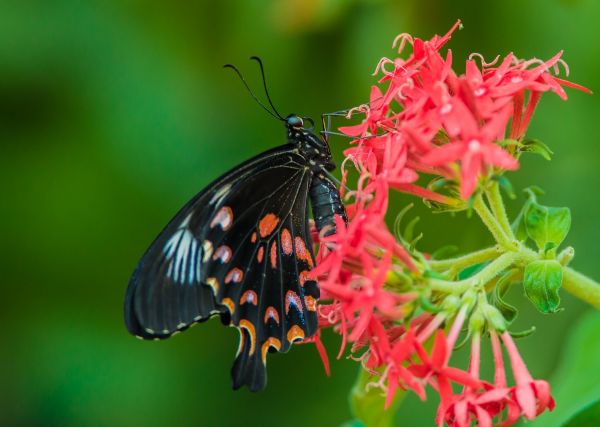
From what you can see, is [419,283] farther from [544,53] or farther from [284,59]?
[284,59]

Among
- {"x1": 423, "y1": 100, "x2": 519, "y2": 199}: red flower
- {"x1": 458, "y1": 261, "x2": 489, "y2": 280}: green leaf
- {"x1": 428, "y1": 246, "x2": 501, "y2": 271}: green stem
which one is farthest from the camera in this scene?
{"x1": 458, "y1": 261, "x2": 489, "y2": 280}: green leaf

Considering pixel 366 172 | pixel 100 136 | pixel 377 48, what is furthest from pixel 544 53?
pixel 100 136

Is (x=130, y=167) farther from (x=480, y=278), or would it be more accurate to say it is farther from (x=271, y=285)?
(x=480, y=278)

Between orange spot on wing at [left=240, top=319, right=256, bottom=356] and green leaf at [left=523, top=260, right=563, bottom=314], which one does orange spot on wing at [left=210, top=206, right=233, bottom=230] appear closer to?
orange spot on wing at [left=240, top=319, right=256, bottom=356]

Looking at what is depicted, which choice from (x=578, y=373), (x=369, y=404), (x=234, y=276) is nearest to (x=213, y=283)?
(x=234, y=276)

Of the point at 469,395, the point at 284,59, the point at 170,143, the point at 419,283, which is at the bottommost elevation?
the point at 469,395

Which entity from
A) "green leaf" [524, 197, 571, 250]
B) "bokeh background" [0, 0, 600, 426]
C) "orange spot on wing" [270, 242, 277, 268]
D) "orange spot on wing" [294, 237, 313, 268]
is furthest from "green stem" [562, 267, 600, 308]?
"bokeh background" [0, 0, 600, 426]
